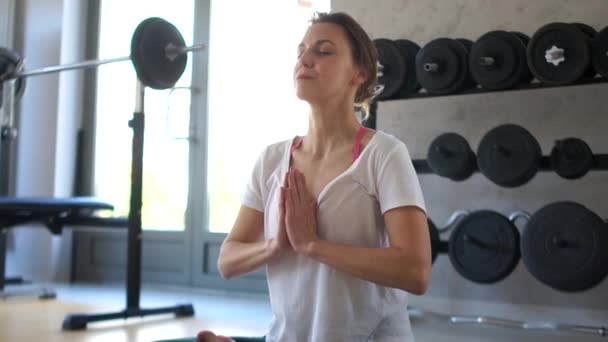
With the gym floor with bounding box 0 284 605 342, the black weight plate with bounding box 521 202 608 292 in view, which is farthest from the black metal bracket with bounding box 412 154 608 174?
the gym floor with bounding box 0 284 605 342

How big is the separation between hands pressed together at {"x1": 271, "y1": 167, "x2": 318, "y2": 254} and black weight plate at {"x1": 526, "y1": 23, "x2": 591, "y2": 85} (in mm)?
1923

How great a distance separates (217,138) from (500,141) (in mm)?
2203

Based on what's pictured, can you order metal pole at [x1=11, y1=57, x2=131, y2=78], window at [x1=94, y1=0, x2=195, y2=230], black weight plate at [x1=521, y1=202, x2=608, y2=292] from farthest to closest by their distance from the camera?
window at [x1=94, y1=0, x2=195, y2=230], metal pole at [x1=11, y1=57, x2=131, y2=78], black weight plate at [x1=521, y1=202, x2=608, y2=292]

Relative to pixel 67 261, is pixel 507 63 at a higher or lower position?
higher

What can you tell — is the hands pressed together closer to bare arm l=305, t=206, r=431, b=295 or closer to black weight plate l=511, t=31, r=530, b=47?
bare arm l=305, t=206, r=431, b=295

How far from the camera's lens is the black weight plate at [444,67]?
9.93ft

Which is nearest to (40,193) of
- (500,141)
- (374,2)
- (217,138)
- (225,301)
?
(217,138)

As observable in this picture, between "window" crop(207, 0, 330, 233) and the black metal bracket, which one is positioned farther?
"window" crop(207, 0, 330, 233)

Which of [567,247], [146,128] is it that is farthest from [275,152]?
[146,128]

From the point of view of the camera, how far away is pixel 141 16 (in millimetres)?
5047

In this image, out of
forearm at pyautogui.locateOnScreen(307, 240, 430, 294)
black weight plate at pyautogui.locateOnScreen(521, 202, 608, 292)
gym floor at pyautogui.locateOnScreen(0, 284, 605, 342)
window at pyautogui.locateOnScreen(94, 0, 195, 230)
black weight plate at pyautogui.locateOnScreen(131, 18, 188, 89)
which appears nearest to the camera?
forearm at pyautogui.locateOnScreen(307, 240, 430, 294)

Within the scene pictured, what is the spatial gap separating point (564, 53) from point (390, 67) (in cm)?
83

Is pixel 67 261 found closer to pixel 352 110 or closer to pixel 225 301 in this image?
pixel 225 301

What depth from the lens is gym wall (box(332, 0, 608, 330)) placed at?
3.01m
